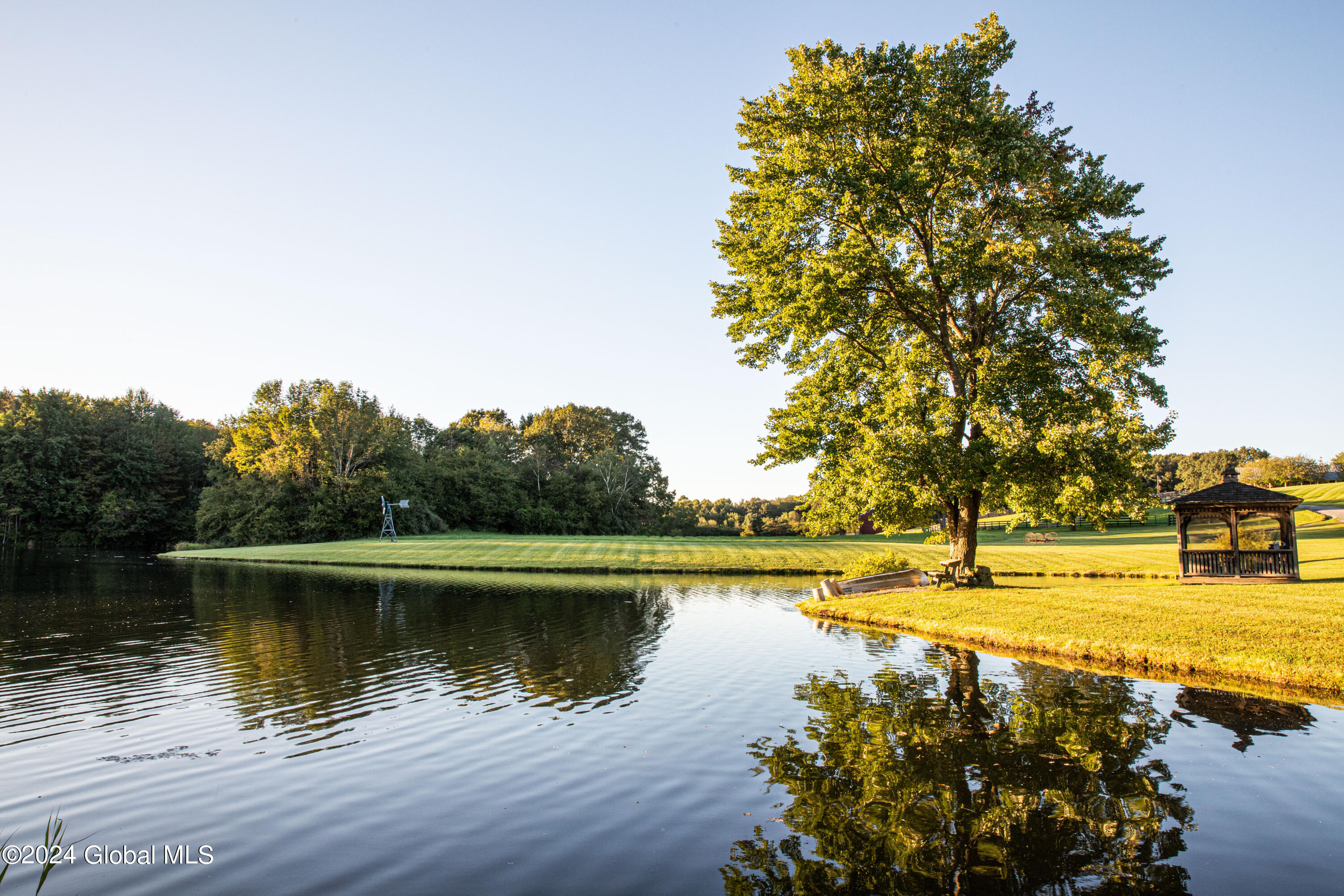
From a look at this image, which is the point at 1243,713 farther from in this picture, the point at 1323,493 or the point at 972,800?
the point at 1323,493

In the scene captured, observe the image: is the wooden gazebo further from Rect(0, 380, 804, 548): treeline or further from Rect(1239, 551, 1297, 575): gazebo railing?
Rect(0, 380, 804, 548): treeline

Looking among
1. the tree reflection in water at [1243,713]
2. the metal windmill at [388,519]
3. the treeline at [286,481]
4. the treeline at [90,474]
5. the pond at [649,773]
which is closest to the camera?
the pond at [649,773]

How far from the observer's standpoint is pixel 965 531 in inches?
983

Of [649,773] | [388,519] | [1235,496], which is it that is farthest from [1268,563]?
[388,519]

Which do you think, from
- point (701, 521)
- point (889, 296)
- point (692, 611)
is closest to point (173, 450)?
point (701, 521)

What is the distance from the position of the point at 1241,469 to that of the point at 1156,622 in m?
90.4

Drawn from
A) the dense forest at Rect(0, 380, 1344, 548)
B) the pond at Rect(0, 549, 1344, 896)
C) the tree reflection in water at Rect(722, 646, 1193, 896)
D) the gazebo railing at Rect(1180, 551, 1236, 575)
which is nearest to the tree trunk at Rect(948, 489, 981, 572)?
the gazebo railing at Rect(1180, 551, 1236, 575)

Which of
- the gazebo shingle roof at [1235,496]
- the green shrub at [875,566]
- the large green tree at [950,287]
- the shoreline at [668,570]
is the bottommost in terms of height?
the shoreline at [668,570]

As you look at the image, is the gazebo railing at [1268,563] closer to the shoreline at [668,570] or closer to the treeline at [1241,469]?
the shoreline at [668,570]

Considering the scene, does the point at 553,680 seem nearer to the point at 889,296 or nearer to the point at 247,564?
the point at 889,296

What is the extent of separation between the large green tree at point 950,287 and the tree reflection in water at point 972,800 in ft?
37.9

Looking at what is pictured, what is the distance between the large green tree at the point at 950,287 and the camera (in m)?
21.8

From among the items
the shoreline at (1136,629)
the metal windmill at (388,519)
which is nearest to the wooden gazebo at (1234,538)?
the shoreline at (1136,629)

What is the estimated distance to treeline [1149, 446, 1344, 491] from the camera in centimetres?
8162
